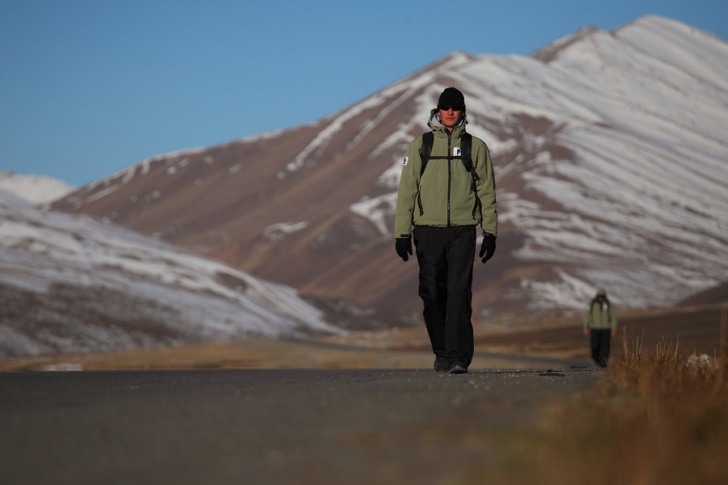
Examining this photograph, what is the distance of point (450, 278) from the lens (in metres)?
9.74

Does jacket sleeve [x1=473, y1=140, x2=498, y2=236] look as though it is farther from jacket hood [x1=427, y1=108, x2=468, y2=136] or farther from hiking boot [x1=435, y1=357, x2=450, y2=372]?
hiking boot [x1=435, y1=357, x2=450, y2=372]

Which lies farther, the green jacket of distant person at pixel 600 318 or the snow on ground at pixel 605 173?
the snow on ground at pixel 605 173

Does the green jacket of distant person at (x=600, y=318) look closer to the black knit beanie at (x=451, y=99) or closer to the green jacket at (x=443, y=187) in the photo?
the green jacket at (x=443, y=187)

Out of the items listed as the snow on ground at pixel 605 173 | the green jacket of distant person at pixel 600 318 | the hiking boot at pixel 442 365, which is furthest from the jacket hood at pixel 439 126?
the snow on ground at pixel 605 173

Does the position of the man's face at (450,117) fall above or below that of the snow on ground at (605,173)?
below

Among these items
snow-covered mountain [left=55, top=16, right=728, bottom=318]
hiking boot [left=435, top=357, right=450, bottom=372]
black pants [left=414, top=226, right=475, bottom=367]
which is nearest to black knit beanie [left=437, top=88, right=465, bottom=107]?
black pants [left=414, top=226, right=475, bottom=367]

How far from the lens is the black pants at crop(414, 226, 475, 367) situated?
967cm

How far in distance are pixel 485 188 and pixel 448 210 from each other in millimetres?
395

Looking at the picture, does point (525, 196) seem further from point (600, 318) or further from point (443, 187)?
point (443, 187)

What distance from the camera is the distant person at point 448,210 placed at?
9.70 m

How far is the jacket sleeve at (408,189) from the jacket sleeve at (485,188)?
51 cm

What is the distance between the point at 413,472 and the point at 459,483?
0.31m

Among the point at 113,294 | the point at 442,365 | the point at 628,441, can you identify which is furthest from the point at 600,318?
the point at 113,294

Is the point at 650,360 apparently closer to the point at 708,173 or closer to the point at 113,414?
the point at 113,414
